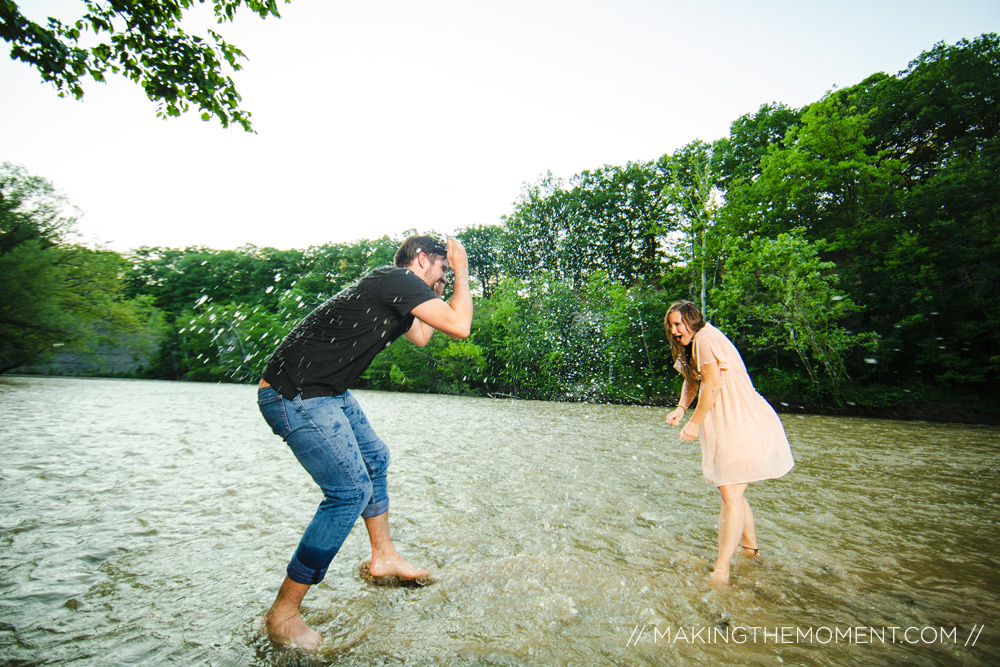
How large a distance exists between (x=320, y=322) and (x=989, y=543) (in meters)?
5.79

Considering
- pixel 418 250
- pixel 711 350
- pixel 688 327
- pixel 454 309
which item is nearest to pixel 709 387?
pixel 711 350

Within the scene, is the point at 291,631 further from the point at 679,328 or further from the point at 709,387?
the point at 679,328

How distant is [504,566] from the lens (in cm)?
331

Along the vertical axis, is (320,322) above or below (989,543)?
above

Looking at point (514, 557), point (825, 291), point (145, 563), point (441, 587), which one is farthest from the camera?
point (825, 291)

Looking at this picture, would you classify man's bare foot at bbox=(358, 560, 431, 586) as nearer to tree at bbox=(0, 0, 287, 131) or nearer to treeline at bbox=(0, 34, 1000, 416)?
tree at bbox=(0, 0, 287, 131)

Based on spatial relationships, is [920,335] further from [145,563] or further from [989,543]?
[145,563]

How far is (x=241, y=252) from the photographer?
60531 millimetres

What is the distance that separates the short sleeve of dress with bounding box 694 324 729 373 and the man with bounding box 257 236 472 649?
5.71 feet

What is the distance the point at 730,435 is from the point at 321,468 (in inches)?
106

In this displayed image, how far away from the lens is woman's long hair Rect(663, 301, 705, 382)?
11.6 ft

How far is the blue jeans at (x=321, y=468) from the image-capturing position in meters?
2.30

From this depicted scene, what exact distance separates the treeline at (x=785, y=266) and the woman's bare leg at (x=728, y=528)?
65.0 ft

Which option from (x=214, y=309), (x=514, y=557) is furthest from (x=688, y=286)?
(x=214, y=309)
